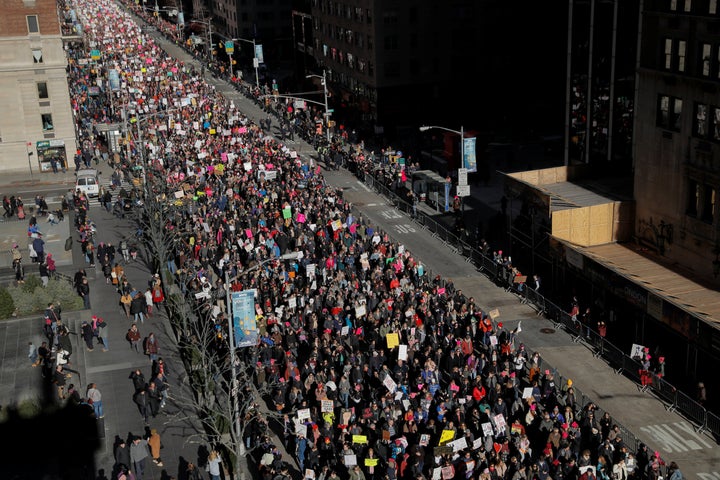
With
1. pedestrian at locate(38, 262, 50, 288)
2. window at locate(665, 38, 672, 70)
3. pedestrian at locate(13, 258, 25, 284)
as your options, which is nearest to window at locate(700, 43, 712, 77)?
window at locate(665, 38, 672, 70)

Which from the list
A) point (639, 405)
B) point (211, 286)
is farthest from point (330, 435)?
point (211, 286)

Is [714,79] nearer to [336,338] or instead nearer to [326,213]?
[336,338]

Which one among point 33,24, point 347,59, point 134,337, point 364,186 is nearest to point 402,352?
point 134,337

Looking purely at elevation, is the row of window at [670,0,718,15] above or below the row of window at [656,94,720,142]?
above

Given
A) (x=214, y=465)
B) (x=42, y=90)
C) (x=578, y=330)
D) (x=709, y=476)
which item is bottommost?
(x=709, y=476)

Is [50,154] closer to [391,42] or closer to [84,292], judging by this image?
[391,42]

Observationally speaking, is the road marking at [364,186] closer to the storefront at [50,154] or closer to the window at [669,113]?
the storefront at [50,154]

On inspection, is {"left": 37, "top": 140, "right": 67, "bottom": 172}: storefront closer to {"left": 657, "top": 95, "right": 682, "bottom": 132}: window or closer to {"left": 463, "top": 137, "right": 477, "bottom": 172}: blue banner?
{"left": 463, "top": 137, "right": 477, "bottom": 172}: blue banner
